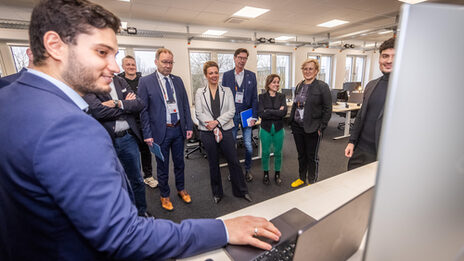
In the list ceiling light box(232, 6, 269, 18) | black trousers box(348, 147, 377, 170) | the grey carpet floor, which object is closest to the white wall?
ceiling light box(232, 6, 269, 18)

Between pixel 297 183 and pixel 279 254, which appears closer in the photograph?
pixel 279 254

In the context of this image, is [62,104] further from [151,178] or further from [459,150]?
[151,178]

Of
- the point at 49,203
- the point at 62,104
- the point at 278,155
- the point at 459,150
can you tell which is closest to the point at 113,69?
the point at 62,104

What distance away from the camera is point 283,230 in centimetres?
70

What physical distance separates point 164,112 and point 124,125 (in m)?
0.38

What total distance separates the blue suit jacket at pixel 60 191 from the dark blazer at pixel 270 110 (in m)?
2.07

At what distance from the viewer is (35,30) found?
0.62m

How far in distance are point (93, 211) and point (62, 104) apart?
27cm

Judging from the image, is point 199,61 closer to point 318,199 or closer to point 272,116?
point 272,116

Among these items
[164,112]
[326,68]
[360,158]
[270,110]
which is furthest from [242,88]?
[326,68]

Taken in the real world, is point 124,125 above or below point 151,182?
above

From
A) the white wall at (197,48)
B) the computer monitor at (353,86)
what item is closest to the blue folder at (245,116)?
the white wall at (197,48)

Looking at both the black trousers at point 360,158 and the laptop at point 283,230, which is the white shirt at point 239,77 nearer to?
the black trousers at point 360,158

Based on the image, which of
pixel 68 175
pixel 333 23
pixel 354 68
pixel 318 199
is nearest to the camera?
pixel 68 175
